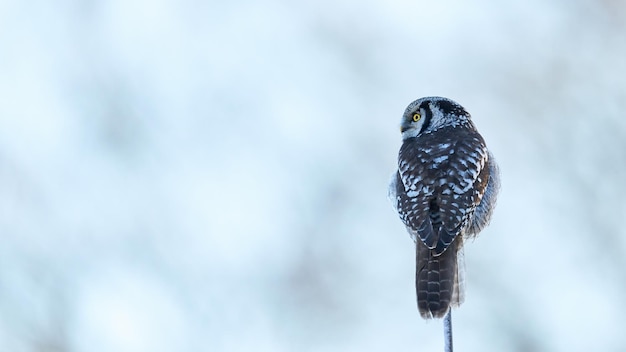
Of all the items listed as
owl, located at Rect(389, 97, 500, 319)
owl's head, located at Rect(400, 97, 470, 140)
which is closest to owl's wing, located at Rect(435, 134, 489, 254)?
owl, located at Rect(389, 97, 500, 319)

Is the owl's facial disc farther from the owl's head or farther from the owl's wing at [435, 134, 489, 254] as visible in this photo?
the owl's wing at [435, 134, 489, 254]

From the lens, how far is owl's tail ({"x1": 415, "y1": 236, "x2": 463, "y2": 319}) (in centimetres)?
398

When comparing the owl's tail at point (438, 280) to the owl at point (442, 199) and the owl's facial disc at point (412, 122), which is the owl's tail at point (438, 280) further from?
the owl's facial disc at point (412, 122)

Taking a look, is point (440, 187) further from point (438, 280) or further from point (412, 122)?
point (412, 122)

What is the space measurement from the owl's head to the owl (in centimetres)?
3

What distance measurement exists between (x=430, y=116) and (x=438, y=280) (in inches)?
66.9

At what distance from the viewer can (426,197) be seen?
451 centimetres

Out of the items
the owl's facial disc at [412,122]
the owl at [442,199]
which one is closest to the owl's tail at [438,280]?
the owl at [442,199]

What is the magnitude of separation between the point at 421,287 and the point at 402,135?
1679 mm

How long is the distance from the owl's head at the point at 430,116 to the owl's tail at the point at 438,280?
1.23 metres

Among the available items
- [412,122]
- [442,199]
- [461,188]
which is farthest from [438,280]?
[412,122]

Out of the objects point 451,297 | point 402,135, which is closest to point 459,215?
point 451,297

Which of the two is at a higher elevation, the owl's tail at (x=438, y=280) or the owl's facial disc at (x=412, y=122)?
the owl's facial disc at (x=412, y=122)

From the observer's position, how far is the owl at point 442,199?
4.12m
